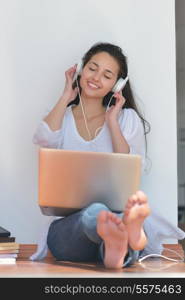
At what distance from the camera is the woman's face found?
2.42 metres

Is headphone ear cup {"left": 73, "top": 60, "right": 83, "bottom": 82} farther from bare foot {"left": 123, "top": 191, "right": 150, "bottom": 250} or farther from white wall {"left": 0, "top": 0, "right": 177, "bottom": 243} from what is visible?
bare foot {"left": 123, "top": 191, "right": 150, "bottom": 250}

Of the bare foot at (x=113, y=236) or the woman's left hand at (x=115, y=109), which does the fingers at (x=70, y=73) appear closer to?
the woman's left hand at (x=115, y=109)

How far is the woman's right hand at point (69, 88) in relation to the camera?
2.44 metres

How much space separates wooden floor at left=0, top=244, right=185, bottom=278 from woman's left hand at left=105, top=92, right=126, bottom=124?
0.51 meters

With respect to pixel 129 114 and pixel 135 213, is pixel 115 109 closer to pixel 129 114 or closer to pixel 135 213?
pixel 129 114

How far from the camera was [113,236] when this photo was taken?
5.98 ft

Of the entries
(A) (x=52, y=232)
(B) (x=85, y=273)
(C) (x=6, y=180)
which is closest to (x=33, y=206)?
(C) (x=6, y=180)

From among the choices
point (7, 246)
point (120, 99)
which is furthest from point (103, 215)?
point (120, 99)

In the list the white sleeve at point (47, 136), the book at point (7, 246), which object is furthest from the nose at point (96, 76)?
the book at point (7, 246)

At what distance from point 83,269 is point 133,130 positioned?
0.68 m

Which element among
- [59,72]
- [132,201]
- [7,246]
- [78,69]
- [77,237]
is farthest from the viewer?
[59,72]

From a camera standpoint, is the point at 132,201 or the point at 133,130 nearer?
the point at 132,201

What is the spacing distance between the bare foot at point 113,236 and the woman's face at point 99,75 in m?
0.73

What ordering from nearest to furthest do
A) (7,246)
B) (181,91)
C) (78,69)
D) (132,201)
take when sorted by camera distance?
(132,201) → (7,246) → (78,69) → (181,91)
